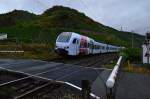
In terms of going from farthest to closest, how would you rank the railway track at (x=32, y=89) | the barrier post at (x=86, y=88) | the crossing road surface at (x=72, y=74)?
1. the crossing road surface at (x=72, y=74)
2. the railway track at (x=32, y=89)
3. the barrier post at (x=86, y=88)

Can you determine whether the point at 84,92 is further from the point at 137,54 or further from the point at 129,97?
the point at 137,54

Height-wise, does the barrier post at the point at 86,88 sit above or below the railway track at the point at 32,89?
above

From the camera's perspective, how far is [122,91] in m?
18.2

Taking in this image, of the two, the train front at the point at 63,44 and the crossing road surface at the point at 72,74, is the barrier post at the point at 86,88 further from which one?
the train front at the point at 63,44

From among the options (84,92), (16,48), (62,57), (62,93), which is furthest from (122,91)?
(16,48)

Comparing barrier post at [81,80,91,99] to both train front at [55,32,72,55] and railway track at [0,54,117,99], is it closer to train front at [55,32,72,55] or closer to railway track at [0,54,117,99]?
railway track at [0,54,117,99]

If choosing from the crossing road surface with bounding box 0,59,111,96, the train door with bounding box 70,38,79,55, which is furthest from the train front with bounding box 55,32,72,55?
the crossing road surface with bounding box 0,59,111,96

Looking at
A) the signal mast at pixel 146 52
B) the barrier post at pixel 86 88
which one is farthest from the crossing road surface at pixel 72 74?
the signal mast at pixel 146 52

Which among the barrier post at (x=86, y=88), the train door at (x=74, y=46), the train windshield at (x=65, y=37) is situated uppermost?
the train windshield at (x=65, y=37)

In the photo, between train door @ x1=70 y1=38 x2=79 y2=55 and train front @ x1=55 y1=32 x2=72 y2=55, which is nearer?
train front @ x1=55 y1=32 x2=72 y2=55

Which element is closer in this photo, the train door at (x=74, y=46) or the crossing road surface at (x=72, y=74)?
the crossing road surface at (x=72, y=74)

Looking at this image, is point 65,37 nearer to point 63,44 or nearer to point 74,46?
point 63,44

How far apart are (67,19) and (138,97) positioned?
156 m

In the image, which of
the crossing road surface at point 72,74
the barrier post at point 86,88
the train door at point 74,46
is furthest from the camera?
the train door at point 74,46
